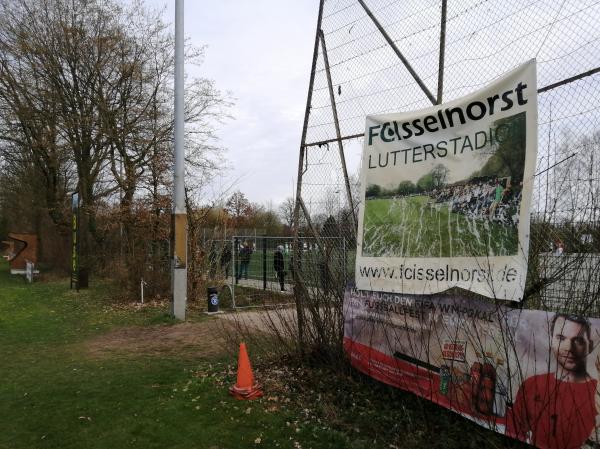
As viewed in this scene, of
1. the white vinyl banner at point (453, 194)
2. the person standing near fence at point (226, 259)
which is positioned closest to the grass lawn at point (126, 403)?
the white vinyl banner at point (453, 194)

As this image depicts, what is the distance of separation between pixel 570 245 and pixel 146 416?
421cm

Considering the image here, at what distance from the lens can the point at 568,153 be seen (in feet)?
11.6

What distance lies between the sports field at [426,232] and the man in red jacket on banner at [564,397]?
2.21 feet

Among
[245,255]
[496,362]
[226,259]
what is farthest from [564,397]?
[226,259]

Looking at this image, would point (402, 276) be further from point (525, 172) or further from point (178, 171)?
point (178, 171)

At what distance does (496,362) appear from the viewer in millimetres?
3693

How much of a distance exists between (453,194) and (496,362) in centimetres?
132

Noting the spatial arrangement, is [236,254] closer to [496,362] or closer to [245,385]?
[245,385]

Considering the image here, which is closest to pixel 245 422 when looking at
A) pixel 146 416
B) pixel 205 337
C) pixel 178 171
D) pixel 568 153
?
pixel 146 416

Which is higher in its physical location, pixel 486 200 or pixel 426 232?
pixel 486 200

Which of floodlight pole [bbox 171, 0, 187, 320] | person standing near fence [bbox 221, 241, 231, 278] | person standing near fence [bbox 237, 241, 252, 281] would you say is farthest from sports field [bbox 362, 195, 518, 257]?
person standing near fence [bbox 221, 241, 231, 278]

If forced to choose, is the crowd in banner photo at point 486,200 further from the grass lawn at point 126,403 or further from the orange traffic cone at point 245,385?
the orange traffic cone at point 245,385

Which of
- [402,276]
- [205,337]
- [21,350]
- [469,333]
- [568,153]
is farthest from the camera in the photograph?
[205,337]

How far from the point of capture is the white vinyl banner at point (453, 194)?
144 inches
